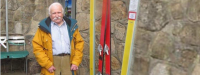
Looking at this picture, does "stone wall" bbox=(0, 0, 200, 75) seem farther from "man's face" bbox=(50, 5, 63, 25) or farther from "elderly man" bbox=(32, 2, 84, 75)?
"man's face" bbox=(50, 5, 63, 25)

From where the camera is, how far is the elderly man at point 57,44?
254 centimetres

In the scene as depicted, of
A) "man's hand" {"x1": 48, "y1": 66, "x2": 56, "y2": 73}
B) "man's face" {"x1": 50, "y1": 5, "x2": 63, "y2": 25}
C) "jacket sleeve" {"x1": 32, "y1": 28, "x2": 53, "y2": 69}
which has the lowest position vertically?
"man's hand" {"x1": 48, "y1": 66, "x2": 56, "y2": 73}

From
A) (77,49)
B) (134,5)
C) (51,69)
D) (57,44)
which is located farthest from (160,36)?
(51,69)

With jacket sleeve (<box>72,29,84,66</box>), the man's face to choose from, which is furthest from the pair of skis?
the man's face

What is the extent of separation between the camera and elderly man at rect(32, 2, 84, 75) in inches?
99.8

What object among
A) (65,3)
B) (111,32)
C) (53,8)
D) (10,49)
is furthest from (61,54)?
(10,49)

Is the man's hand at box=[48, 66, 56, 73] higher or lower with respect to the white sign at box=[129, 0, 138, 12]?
lower

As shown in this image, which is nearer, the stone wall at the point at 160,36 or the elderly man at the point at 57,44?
the stone wall at the point at 160,36

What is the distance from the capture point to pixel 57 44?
2.56m

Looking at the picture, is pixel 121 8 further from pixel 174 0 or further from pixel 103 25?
pixel 174 0

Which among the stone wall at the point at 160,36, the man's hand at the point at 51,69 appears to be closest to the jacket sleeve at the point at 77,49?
the man's hand at the point at 51,69

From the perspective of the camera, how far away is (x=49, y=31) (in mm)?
2521

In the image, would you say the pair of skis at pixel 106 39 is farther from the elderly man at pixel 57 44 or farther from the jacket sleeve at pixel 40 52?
the jacket sleeve at pixel 40 52

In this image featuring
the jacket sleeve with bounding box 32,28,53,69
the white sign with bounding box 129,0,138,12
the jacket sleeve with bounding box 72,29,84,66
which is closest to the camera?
the white sign with bounding box 129,0,138,12
